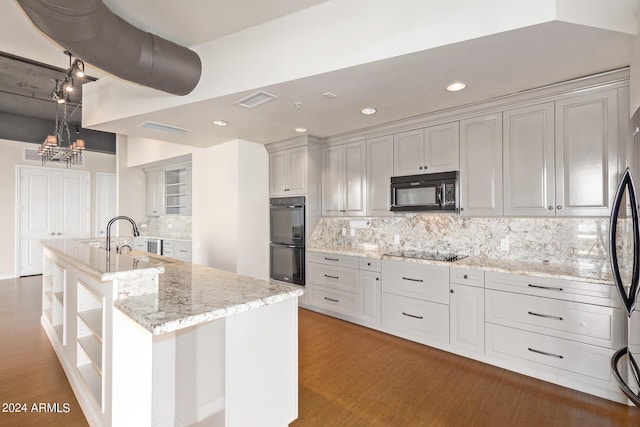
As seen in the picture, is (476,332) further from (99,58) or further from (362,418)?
(99,58)

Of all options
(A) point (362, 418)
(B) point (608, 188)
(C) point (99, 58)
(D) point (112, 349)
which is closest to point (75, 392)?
(D) point (112, 349)

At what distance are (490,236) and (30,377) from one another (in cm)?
462

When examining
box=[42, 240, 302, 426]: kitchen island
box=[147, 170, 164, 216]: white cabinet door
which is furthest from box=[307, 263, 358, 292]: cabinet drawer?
box=[147, 170, 164, 216]: white cabinet door

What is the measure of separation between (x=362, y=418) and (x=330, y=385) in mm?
444

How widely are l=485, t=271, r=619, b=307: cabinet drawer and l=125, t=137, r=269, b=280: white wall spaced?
10.5 ft

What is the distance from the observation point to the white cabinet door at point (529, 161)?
271 cm

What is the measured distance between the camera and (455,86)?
103 inches

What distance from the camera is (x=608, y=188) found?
8.02ft

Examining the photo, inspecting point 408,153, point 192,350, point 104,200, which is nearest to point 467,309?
point 408,153

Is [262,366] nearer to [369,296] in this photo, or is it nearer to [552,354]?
[369,296]

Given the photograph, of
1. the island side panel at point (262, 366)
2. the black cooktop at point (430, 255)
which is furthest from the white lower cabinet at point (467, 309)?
the island side panel at point (262, 366)

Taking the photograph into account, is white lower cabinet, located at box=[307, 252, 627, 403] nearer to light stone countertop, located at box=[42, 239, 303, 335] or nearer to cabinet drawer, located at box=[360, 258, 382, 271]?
cabinet drawer, located at box=[360, 258, 382, 271]

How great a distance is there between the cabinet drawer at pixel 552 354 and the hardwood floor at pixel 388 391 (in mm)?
140

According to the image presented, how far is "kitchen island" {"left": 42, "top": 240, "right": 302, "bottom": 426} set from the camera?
4.97ft
